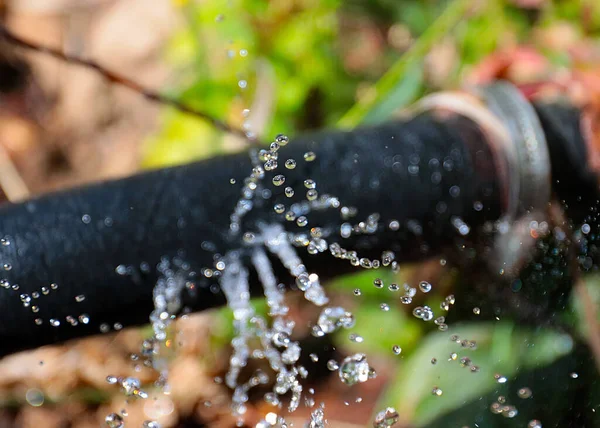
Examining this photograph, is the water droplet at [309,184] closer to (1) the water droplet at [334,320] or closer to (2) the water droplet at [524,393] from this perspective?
(1) the water droplet at [334,320]

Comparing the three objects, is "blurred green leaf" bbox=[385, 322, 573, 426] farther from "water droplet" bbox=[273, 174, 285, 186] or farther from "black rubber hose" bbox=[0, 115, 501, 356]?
"water droplet" bbox=[273, 174, 285, 186]

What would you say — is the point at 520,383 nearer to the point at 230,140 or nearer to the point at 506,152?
the point at 506,152

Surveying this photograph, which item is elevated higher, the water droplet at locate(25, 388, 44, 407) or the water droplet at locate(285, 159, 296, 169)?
the water droplet at locate(285, 159, 296, 169)

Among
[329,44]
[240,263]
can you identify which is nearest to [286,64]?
[329,44]

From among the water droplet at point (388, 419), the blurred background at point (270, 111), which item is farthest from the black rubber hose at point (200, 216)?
the water droplet at point (388, 419)

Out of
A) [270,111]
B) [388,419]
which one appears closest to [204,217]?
[388,419]

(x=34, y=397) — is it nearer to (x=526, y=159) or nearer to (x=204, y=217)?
(x=204, y=217)

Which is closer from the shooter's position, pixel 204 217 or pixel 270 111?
pixel 204 217

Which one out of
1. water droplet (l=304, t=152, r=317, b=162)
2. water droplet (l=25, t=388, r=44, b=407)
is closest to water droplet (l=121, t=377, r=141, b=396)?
water droplet (l=304, t=152, r=317, b=162)
